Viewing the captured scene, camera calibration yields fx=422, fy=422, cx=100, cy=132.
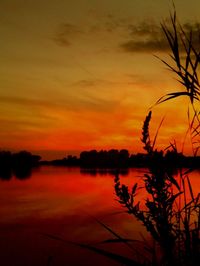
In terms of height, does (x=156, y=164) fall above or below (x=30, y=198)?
above

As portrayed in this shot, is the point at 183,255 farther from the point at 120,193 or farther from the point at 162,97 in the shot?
the point at 162,97

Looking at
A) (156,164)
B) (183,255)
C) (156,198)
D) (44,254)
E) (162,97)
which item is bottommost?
(44,254)

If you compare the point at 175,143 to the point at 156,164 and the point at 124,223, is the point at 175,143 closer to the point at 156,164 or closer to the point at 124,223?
the point at 156,164

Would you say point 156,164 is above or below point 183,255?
above

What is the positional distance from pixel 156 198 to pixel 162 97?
123 centimetres

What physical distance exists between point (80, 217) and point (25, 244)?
20.7 feet

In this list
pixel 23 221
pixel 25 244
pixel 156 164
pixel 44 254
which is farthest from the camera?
pixel 23 221

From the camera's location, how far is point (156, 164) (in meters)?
2.92

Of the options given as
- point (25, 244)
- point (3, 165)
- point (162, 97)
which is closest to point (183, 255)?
point (162, 97)

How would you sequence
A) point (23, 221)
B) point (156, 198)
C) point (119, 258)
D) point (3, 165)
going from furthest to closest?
point (3, 165), point (23, 221), point (156, 198), point (119, 258)

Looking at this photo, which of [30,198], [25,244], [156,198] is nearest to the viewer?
[156,198]

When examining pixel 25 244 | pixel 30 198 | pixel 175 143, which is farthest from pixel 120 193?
pixel 30 198

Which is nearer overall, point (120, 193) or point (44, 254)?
point (120, 193)

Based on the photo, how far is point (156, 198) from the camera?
8.98ft
